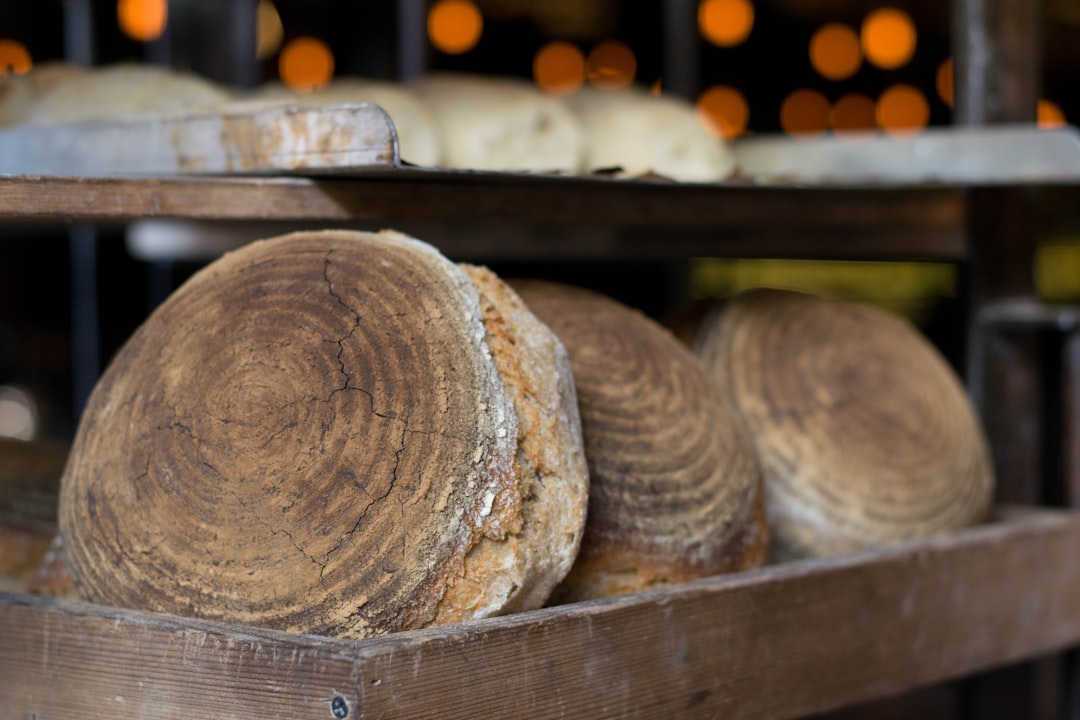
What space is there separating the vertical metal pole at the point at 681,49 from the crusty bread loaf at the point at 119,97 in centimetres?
192

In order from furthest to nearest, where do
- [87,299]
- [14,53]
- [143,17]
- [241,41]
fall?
[14,53] → [143,17] → [87,299] → [241,41]

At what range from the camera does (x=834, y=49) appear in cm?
585

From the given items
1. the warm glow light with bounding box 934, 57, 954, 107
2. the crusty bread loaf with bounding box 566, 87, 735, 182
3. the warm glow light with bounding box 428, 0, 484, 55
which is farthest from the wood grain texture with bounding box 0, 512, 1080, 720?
the warm glow light with bounding box 934, 57, 954, 107

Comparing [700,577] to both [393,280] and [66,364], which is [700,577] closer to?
[393,280]

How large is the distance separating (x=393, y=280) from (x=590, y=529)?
1.23ft

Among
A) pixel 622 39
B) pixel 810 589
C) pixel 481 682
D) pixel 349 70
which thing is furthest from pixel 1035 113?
pixel 349 70

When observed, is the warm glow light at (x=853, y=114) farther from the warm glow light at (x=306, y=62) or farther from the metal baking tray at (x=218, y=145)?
the metal baking tray at (x=218, y=145)

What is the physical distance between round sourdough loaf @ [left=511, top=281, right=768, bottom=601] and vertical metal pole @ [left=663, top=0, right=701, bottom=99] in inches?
86.3

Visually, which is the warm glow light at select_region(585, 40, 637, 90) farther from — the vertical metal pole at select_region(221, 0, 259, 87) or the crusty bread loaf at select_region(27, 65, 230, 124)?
the crusty bread loaf at select_region(27, 65, 230, 124)

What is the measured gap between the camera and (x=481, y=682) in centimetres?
134

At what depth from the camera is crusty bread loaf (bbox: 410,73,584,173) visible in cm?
229

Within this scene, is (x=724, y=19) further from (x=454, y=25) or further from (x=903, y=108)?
(x=903, y=108)

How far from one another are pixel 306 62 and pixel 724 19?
143 cm

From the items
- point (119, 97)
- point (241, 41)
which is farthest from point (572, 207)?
point (241, 41)
